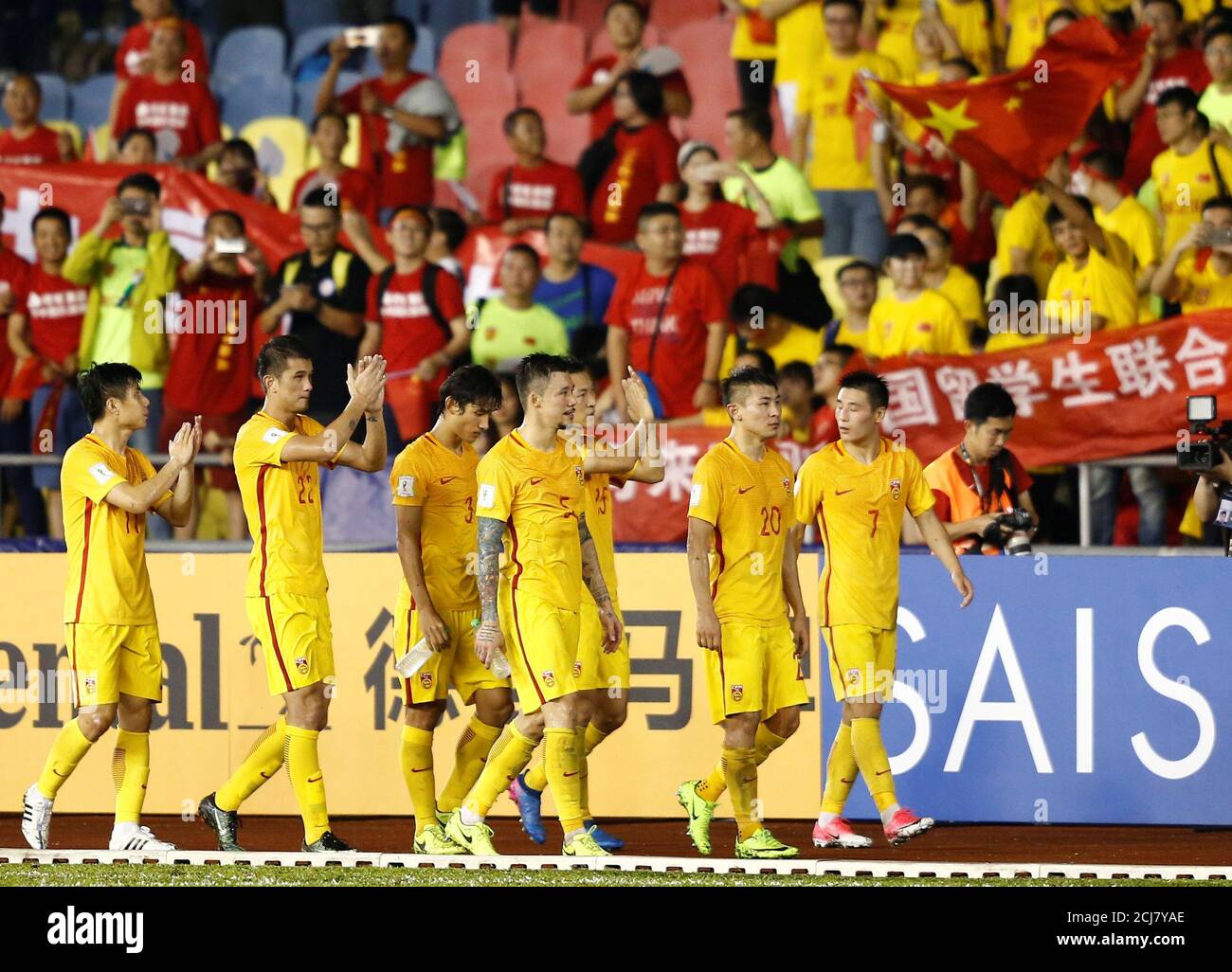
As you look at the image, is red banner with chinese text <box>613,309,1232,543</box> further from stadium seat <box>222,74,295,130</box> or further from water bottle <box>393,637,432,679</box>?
stadium seat <box>222,74,295,130</box>

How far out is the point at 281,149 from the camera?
626 inches

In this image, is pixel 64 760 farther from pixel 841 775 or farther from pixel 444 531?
→ pixel 841 775

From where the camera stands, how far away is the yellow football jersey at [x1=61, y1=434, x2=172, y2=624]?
877cm

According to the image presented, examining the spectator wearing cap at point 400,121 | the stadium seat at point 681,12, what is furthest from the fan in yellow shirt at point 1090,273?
the spectator wearing cap at point 400,121

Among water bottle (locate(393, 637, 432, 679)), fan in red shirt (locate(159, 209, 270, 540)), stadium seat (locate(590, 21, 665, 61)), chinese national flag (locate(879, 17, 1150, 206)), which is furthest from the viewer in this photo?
stadium seat (locate(590, 21, 665, 61))

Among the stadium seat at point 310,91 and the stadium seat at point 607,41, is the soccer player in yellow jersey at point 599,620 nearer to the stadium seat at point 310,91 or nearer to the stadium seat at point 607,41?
the stadium seat at point 607,41

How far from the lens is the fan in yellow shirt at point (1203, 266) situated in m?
12.0

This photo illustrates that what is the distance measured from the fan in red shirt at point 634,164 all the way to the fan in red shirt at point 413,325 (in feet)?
5.26

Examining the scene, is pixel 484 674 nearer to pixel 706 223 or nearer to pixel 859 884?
pixel 859 884

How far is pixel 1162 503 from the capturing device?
37.8 ft

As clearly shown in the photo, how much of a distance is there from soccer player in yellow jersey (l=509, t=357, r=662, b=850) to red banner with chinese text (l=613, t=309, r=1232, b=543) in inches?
88.0

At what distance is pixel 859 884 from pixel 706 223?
6.18m

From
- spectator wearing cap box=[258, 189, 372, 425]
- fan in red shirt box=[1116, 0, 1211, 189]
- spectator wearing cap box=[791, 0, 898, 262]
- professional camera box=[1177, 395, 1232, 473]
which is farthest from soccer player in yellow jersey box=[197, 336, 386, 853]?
fan in red shirt box=[1116, 0, 1211, 189]
